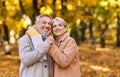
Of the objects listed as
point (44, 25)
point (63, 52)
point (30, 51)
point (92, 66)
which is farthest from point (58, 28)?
point (92, 66)

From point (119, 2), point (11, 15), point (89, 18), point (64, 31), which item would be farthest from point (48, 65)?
point (89, 18)

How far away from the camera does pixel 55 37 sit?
5.60 m

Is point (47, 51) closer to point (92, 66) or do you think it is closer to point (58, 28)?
point (58, 28)

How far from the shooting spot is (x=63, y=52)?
17.8 ft

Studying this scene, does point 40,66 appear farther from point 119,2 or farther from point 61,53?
point 119,2

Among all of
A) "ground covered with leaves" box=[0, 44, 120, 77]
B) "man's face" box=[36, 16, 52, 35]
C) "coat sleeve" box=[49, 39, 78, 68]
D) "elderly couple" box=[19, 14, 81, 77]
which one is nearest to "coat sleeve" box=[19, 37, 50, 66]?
"elderly couple" box=[19, 14, 81, 77]

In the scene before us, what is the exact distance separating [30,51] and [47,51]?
0.86 feet

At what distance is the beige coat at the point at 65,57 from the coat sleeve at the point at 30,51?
0.14 meters

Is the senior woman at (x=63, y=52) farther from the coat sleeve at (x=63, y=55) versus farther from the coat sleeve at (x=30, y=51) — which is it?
the coat sleeve at (x=30, y=51)

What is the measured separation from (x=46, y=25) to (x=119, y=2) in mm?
14080

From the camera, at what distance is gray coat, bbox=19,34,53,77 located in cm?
529

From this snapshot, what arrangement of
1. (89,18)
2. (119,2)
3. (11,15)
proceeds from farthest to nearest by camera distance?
1. (89,18)
2. (11,15)
3. (119,2)

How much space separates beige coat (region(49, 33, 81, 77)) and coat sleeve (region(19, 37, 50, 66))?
0.14 m

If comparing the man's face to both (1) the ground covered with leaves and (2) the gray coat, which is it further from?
(1) the ground covered with leaves
